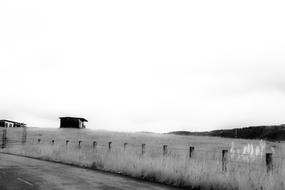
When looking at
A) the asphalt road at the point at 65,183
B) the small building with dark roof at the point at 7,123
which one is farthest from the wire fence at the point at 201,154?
the small building with dark roof at the point at 7,123

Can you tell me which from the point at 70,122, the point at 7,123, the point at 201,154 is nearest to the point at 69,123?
the point at 70,122

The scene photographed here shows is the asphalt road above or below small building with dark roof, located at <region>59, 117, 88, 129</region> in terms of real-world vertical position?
below

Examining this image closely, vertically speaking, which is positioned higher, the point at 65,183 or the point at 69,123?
the point at 69,123

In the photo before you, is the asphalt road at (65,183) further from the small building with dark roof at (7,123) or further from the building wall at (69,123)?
the small building with dark roof at (7,123)

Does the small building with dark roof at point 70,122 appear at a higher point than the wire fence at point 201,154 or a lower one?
higher

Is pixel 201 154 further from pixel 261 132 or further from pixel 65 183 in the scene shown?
pixel 261 132

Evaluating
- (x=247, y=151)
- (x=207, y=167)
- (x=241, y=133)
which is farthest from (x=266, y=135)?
(x=207, y=167)

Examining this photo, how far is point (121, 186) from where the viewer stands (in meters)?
14.2

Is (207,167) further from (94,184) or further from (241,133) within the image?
(241,133)

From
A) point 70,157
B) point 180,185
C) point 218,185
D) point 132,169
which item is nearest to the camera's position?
point 218,185

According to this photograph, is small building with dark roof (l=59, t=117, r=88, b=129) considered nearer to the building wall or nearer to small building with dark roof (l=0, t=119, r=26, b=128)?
the building wall

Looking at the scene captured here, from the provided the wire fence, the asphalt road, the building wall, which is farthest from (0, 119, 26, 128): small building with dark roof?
the asphalt road

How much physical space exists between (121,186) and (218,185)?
3.32 m

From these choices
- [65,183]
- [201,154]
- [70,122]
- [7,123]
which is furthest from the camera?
[7,123]
